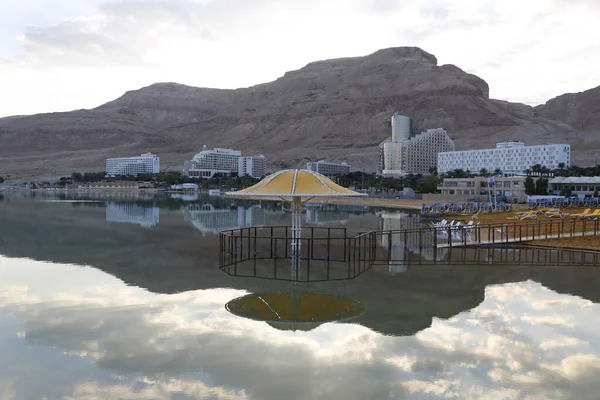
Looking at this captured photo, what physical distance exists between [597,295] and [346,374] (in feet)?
26.6

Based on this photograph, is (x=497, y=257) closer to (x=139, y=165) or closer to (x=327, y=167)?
(x=327, y=167)

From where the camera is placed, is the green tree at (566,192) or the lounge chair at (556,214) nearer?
the lounge chair at (556,214)

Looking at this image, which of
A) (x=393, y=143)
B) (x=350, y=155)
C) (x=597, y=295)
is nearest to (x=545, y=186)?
(x=597, y=295)

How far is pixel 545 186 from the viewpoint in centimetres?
5566

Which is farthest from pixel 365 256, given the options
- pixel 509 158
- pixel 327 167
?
pixel 327 167

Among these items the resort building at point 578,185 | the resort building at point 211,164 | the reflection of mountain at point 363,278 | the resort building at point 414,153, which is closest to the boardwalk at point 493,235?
the reflection of mountain at point 363,278

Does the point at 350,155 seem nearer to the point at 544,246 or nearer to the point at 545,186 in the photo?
the point at 545,186

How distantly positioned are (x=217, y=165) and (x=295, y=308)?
150806mm

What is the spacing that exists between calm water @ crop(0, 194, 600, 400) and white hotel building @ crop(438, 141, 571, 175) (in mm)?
88642

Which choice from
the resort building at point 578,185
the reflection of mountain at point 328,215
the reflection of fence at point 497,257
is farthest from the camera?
the resort building at point 578,185

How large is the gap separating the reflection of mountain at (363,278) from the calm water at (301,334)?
0.07m

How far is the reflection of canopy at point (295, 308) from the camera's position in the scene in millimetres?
10295

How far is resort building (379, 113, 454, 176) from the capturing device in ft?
435

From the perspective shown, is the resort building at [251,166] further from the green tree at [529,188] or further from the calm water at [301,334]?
the calm water at [301,334]
